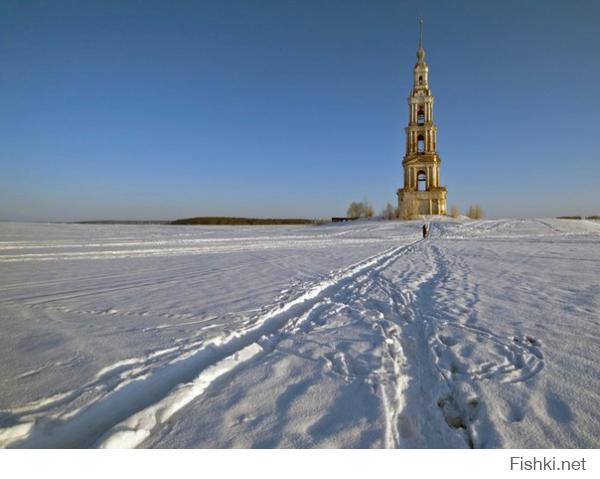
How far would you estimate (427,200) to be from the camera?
47219 mm

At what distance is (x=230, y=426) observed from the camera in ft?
7.02

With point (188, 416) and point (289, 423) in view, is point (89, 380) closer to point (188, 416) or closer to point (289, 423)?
point (188, 416)

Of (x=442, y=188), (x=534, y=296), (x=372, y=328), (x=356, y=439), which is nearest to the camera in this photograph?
(x=356, y=439)

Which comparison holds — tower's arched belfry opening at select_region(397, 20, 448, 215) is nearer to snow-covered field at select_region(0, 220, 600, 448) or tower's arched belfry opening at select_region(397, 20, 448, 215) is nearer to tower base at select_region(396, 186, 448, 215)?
tower base at select_region(396, 186, 448, 215)

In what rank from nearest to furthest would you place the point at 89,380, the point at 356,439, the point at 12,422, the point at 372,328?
1. the point at 356,439
2. the point at 12,422
3. the point at 89,380
4. the point at 372,328

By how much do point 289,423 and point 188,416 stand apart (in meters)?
0.82

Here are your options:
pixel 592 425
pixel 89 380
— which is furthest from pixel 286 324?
pixel 592 425

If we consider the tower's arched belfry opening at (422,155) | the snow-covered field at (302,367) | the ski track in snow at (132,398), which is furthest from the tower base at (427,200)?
the ski track in snow at (132,398)

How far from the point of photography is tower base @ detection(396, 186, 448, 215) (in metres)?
46.8

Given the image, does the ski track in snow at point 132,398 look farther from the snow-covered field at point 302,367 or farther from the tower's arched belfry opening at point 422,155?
the tower's arched belfry opening at point 422,155

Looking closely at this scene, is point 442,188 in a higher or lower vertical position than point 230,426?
higher

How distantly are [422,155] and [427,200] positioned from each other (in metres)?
8.74
